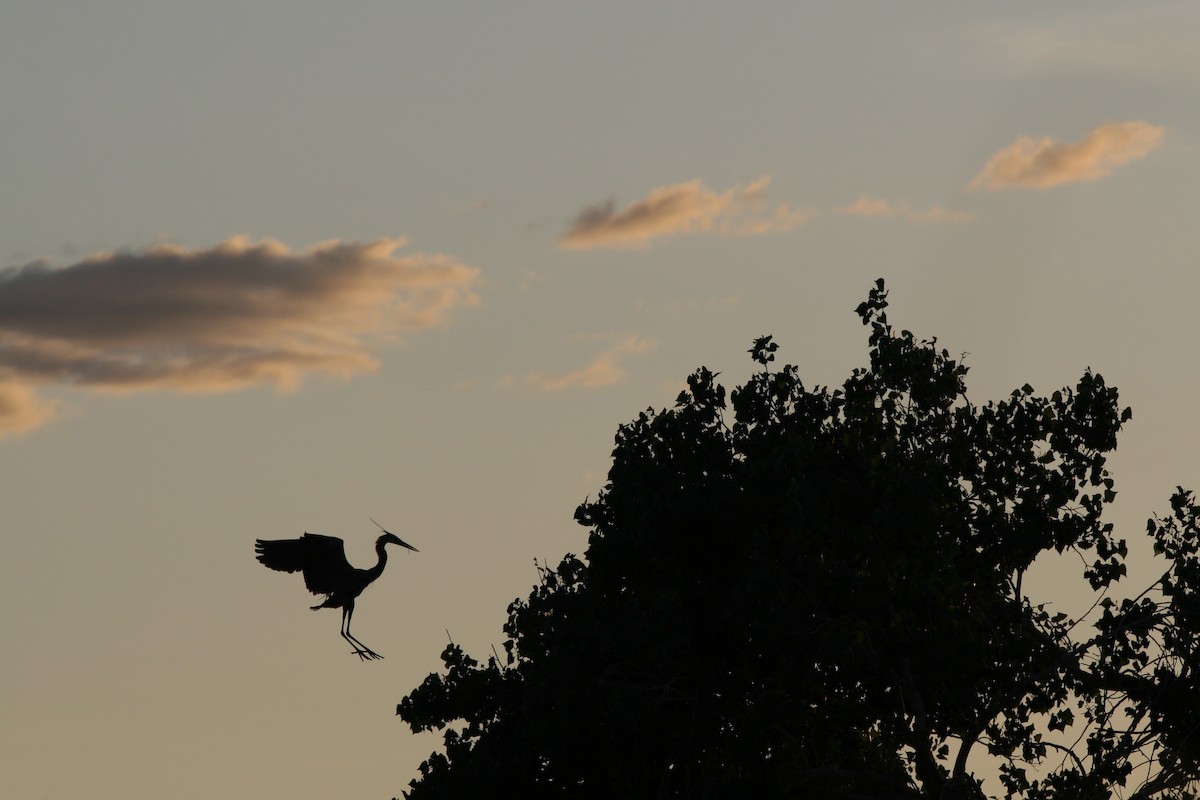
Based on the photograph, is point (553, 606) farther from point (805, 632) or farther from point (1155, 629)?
point (1155, 629)

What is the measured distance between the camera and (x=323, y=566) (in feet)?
Result: 97.0

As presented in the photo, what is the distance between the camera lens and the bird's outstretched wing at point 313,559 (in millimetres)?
29172

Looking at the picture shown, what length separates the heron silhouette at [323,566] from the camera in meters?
A: 29.2

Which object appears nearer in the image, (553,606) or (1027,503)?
(1027,503)

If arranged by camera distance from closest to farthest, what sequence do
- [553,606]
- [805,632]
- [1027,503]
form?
[805,632] < [1027,503] < [553,606]

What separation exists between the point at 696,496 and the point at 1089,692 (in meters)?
6.93

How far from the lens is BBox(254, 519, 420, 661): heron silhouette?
2920 centimetres

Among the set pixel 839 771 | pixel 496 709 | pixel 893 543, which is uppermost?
pixel 496 709

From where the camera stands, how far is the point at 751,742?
29.5m

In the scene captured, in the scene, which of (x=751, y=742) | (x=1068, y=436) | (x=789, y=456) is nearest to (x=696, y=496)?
(x=789, y=456)

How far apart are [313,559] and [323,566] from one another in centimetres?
20

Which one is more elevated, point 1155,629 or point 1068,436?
point 1068,436

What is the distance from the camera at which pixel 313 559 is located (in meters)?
29.5

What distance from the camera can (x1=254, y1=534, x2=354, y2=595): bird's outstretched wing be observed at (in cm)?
2917
